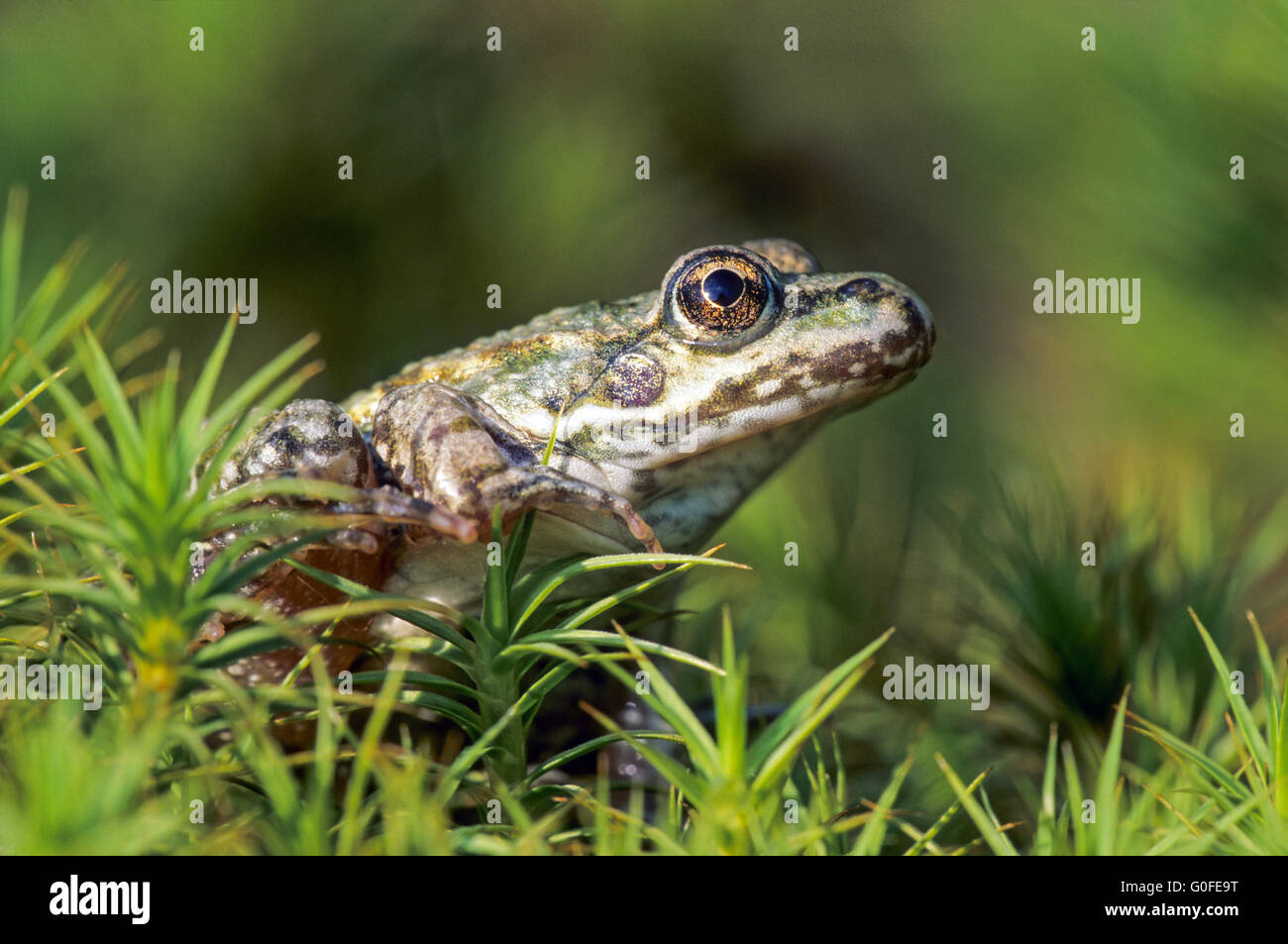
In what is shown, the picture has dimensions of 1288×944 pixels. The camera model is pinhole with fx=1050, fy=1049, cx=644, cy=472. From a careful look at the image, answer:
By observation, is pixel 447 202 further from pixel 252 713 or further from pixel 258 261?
pixel 252 713

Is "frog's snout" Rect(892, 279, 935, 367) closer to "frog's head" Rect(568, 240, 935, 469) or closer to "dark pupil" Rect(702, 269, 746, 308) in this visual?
"frog's head" Rect(568, 240, 935, 469)

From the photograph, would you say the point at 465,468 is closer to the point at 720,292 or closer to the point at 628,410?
the point at 628,410

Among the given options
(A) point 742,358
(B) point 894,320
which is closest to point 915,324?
(B) point 894,320

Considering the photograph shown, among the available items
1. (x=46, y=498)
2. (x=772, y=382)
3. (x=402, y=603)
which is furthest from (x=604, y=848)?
(x=772, y=382)

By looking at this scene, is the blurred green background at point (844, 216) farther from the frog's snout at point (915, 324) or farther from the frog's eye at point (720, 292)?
the frog's eye at point (720, 292)

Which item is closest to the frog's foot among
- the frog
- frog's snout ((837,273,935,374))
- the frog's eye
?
the frog
